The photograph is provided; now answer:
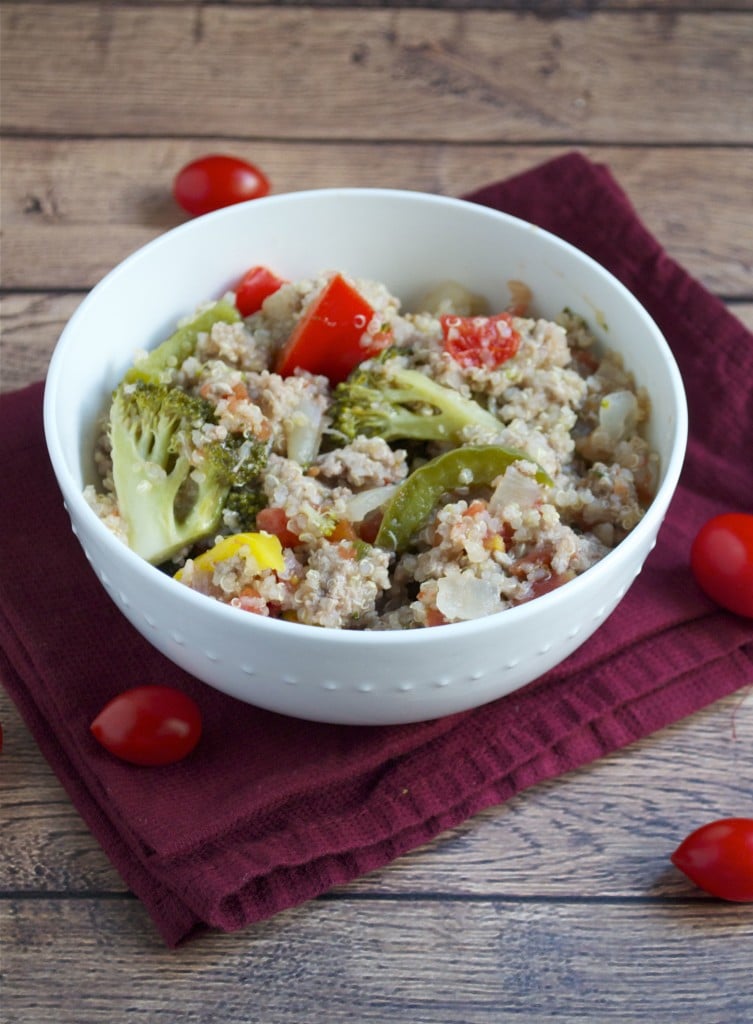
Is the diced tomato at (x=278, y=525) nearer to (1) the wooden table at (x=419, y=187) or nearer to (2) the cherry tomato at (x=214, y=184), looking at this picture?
(1) the wooden table at (x=419, y=187)

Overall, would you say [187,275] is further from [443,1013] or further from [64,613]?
[443,1013]

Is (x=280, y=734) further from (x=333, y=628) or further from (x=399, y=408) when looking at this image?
(x=399, y=408)

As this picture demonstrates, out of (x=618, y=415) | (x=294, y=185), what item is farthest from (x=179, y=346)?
(x=294, y=185)

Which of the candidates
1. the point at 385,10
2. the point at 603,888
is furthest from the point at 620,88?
the point at 603,888

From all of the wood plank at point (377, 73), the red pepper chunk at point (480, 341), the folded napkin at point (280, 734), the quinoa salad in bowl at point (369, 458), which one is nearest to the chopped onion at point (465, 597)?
the quinoa salad in bowl at point (369, 458)

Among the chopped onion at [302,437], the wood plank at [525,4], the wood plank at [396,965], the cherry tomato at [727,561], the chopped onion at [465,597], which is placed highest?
the wood plank at [525,4]

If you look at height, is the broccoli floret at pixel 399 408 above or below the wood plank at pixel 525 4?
below
